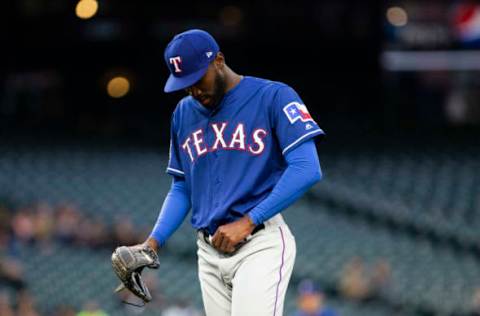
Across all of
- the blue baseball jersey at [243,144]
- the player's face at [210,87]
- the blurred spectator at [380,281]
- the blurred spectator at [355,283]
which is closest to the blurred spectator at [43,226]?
the blurred spectator at [355,283]

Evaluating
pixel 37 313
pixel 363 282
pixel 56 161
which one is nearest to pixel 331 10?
pixel 56 161

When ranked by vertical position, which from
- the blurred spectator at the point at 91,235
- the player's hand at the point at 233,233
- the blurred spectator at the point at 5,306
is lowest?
the blurred spectator at the point at 91,235

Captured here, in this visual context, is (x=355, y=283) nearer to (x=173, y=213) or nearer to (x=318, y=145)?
(x=318, y=145)

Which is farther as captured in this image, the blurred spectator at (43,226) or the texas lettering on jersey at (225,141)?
the blurred spectator at (43,226)

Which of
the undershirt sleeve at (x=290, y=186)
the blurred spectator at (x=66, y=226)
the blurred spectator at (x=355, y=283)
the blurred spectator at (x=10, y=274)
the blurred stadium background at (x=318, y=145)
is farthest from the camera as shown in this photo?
the blurred spectator at (x=66, y=226)

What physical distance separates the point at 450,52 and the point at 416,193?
4.59 m

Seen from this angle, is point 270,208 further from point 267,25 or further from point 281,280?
point 267,25

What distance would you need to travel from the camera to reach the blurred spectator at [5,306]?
8648 mm

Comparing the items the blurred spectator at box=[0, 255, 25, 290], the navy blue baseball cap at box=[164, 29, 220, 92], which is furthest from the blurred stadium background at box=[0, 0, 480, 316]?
the navy blue baseball cap at box=[164, 29, 220, 92]

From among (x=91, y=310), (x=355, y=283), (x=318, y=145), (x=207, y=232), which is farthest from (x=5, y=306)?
(x=318, y=145)

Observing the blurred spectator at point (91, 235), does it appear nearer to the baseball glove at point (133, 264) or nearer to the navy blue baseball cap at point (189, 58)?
the baseball glove at point (133, 264)

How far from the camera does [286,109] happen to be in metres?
3.23

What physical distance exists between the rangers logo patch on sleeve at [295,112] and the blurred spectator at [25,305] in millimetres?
6313

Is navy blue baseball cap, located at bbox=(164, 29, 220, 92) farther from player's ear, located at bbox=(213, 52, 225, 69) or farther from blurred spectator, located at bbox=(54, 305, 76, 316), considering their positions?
blurred spectator, located at bbox=(54, 305, 76, 316)
